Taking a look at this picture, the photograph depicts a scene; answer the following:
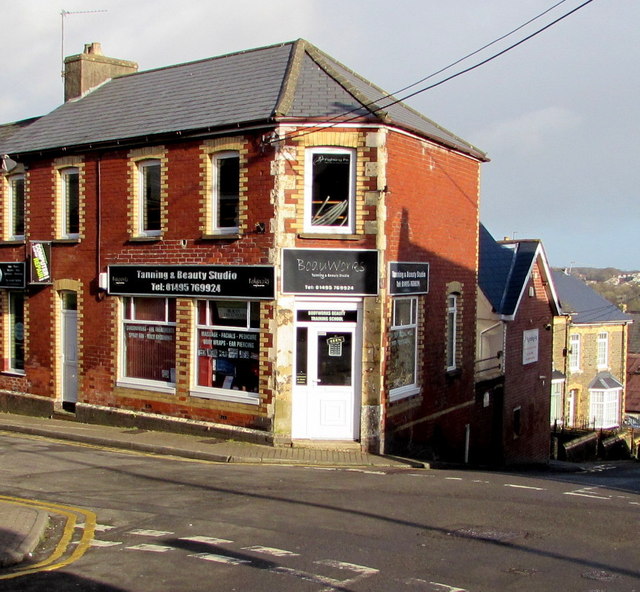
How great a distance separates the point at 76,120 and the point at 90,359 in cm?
593

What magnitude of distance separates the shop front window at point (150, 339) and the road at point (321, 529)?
11.6ft

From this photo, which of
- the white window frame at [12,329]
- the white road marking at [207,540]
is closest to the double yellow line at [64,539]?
the white road marking at [207,540]

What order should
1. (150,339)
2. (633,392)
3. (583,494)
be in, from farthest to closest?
(633,392)
(150,339)
(583,494)

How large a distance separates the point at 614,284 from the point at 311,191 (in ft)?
409

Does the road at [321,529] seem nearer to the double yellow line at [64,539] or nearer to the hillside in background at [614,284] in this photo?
the double yellow line at [64,539]

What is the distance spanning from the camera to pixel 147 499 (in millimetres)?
10406

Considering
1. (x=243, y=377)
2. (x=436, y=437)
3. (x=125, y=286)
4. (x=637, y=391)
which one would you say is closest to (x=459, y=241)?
(x=436, y=437)

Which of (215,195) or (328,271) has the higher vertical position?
(215,195)

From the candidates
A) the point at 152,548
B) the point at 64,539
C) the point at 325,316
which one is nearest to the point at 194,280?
the point at 325,316

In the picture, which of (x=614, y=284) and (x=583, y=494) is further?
(x=614, y=284)

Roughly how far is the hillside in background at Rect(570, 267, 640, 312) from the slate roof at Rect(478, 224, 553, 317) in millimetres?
58363

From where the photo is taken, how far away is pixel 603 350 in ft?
142

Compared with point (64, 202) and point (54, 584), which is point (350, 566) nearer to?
point (54, 584)

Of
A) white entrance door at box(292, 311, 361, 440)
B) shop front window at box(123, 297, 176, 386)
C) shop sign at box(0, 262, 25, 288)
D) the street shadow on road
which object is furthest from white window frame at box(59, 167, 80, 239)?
the street shadow on road
